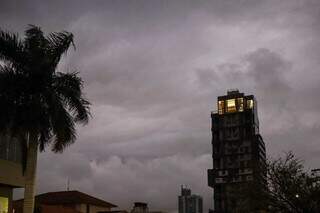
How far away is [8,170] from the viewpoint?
45.5m

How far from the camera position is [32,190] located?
27.2 metres

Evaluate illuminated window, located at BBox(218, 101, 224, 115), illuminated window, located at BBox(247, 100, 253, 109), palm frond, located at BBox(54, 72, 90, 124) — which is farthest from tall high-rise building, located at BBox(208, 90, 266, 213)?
palm frond, located at BBox(54, 72, 90, 124)

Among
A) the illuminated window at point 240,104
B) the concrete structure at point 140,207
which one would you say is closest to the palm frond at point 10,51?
the concrete structure at point 140,207

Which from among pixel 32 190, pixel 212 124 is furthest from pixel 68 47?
pixel 212 124

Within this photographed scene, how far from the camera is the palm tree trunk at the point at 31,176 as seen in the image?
26.9m

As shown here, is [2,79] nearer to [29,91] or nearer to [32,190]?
[29,91]

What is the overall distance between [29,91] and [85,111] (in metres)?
3.01

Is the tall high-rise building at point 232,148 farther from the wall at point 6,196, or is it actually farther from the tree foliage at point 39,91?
the tree foliage at point 39,91

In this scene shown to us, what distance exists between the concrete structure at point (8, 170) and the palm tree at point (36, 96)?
16.4 meters

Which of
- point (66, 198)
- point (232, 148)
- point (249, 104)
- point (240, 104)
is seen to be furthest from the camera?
point (249, 104)

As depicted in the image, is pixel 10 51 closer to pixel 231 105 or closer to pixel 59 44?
pixel 59 44

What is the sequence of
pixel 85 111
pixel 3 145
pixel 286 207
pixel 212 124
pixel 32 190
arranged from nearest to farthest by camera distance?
1. pixel 32 190
2. pixel 85 111
3. pixel 286 207
4. pixel 3 145
5. pixel 212 124

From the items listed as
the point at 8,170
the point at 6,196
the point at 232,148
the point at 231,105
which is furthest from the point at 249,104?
the point at 8,170

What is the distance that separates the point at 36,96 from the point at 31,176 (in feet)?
12.9
